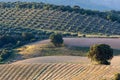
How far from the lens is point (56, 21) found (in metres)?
155

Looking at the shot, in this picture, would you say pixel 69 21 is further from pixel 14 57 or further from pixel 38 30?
pixel 14 57

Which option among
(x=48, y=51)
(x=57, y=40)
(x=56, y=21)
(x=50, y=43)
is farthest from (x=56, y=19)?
(x=48, y=51)

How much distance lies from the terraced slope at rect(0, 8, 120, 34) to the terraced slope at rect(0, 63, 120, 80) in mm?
70967

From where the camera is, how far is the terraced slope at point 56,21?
14838 cm

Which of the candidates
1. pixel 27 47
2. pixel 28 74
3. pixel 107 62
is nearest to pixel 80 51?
pixel 27 47

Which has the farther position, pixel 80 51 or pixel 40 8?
pixel 40 8

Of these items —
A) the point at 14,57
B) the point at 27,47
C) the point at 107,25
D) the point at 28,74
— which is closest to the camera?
the point at 28,74

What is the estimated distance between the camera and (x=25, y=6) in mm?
174250

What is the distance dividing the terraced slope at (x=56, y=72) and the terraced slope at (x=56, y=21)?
70967mm

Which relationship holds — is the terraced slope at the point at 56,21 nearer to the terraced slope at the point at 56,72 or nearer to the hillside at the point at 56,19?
the hillside at the point at 56,19

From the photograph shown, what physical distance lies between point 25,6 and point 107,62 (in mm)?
100223

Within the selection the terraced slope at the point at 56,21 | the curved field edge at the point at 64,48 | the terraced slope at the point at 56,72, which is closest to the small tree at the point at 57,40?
the curved field edge at the point at 64,48

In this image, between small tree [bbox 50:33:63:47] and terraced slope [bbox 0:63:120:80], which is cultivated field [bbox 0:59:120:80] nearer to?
terraced slope [bbox 0:63:120:80]

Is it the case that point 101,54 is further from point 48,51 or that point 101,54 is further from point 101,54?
point 48,51
